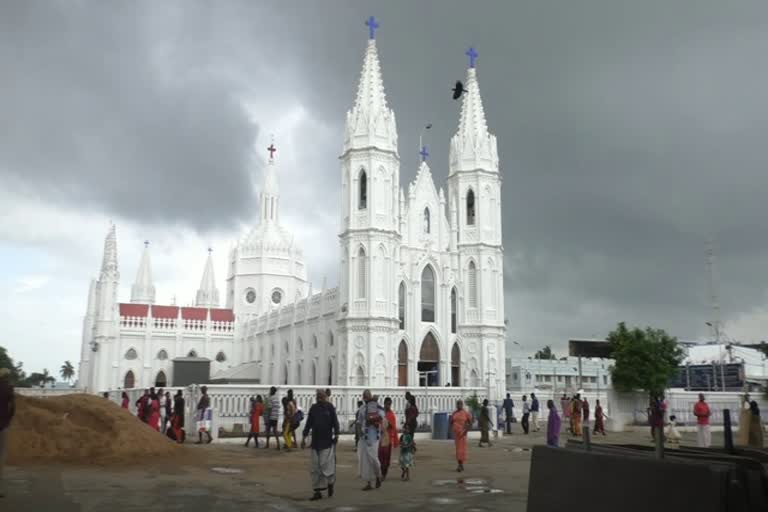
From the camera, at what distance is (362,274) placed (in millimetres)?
42219

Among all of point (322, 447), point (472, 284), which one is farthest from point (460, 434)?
point (472, 284)

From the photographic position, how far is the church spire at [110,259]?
67750mm

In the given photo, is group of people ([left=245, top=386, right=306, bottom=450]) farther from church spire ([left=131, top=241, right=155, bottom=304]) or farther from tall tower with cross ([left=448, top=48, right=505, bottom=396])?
church spire ([left=131, top=241, right=155, bottom=304])

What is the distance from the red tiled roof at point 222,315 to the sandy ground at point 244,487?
57.2 metres

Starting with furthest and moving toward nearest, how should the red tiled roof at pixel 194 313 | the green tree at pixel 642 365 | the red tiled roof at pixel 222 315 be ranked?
the red tiled roof at pixel 222 315 → the red tiled roof at pixel 194 313 → the green tree at pixel 642 365

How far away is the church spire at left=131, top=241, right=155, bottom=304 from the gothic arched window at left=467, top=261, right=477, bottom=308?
50093 mm

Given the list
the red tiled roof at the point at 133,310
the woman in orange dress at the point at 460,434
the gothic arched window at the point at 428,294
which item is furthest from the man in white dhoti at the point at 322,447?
the red tiled roof at the point at 133,310

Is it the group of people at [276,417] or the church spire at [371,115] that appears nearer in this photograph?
the group of people at [276,417]

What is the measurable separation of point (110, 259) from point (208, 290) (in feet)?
68.1

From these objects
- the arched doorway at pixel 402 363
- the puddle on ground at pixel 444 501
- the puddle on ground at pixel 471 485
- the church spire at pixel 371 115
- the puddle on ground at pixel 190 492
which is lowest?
the puddle on ground at pixel 471 485

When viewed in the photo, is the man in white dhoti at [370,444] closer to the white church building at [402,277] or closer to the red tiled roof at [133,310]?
the white church building at [402,277]

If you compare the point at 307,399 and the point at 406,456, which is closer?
the point at 406,456

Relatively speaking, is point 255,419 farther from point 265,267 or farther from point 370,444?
point 265,267

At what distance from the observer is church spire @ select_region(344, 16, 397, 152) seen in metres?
43.2
